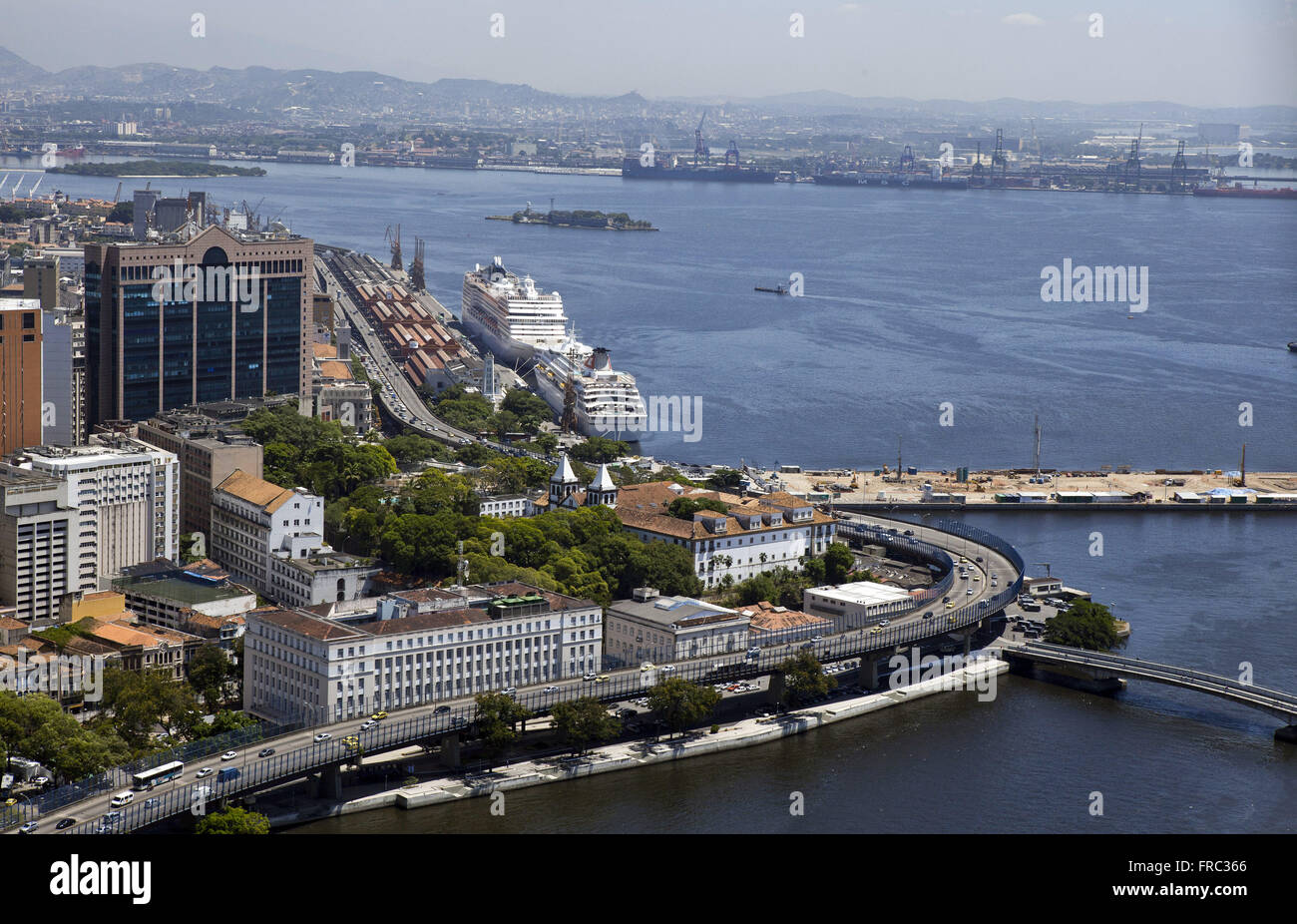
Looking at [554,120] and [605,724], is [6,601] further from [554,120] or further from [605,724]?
[554,120]

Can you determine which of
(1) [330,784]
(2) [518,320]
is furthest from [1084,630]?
(2) [518,320]

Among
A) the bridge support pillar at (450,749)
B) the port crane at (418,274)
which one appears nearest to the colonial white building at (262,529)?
the bridge support pillar at (450,749)

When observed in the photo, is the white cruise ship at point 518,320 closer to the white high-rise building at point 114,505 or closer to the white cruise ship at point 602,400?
the white cruise ship at point 602,400

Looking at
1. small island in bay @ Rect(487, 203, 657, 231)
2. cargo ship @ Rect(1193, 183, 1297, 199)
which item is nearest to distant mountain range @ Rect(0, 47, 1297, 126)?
cargo ship @ Rect(1193, 183, 1297, 199)

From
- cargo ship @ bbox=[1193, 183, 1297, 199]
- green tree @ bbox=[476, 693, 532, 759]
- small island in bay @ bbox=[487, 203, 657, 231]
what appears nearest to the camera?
green tree @ bbox=[476, 693, 532, 759]

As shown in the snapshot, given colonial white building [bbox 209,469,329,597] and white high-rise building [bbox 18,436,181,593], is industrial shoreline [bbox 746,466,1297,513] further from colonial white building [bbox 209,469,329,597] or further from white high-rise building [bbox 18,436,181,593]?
white high-rise building [bbox 18,436,181,593]

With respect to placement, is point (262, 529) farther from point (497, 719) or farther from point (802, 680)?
point (802, 680)
